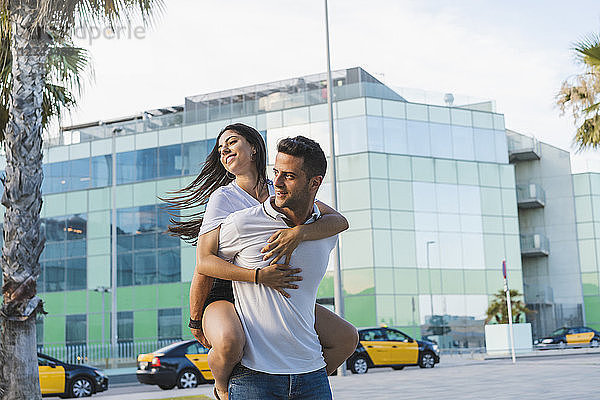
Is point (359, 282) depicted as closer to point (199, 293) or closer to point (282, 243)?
point (199, 293)

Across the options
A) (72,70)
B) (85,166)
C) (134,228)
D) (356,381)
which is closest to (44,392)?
(356,381)

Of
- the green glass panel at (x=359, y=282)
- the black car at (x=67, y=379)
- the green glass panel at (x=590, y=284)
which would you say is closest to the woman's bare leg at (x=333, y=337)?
the black car at (x=67, y=379)

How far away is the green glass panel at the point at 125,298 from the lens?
46062 mm

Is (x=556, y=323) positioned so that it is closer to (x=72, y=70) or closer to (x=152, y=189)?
(x=152, y=189)

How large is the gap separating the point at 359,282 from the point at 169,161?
13798 millimetres

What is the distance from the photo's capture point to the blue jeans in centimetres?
299

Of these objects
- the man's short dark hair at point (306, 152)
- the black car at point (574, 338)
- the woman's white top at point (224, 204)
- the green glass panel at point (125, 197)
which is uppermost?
the green glass panel at point (125, 197)

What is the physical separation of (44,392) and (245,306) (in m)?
18.7

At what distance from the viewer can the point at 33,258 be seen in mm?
11773

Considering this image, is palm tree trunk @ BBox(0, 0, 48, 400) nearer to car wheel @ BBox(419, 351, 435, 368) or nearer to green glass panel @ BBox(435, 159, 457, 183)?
car wheel @ BBox(419, 351, 435, 368)

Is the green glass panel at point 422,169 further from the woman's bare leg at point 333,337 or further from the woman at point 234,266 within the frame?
the woman's bare leg at point 333,337

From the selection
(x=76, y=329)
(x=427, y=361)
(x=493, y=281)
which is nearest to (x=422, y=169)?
(x=493, y=281)

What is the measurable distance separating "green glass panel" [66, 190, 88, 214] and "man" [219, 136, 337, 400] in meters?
47.5

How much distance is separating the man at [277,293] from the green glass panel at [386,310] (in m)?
37.5
